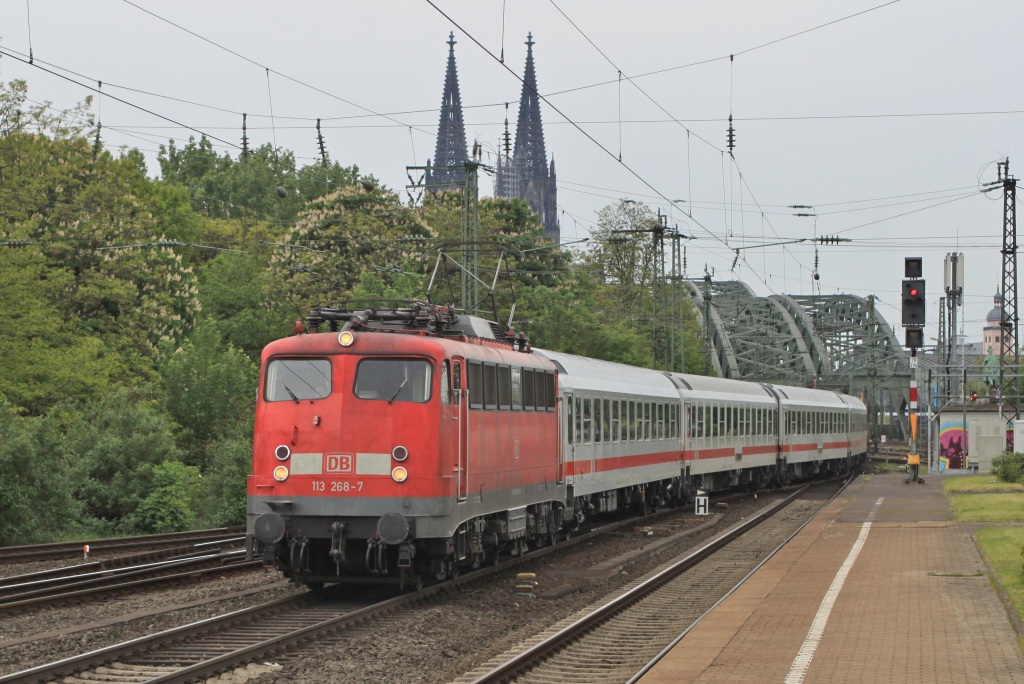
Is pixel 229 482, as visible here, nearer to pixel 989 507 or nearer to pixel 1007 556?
pixel 989 507

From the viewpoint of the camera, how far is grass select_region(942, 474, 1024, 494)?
37750 mm

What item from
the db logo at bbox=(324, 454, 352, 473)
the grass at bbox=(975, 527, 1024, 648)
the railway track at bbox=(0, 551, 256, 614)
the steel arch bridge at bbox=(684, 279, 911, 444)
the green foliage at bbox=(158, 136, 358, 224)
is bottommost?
the railway track at bbox=(0, 551, 256, 614)

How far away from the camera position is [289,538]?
15398 millimetres

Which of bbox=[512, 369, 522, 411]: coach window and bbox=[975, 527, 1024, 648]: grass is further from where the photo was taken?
bbox=[512, 369, 522, 411]: coach window

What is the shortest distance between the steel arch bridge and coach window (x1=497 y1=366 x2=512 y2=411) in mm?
83110

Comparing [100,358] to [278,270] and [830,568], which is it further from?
[830,568]

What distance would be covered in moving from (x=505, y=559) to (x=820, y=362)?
97.1m

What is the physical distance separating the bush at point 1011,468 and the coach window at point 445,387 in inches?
1133

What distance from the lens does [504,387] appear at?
60.0 ft

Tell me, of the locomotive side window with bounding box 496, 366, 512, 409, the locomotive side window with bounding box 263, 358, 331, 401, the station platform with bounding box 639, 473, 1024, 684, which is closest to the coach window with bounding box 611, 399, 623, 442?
the station platform with bounding box 639, 473, 1024, 684

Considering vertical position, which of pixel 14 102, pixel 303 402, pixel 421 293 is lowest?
pixel 303 402

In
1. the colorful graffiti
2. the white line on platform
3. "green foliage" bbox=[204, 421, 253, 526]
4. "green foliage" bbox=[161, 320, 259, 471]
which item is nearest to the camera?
the white line on platform

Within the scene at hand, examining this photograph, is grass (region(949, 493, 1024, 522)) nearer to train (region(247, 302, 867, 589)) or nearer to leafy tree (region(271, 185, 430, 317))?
train (region(247, 302, 867, 589))

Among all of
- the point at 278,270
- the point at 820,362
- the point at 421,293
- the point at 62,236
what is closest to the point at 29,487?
the point at 62,236
